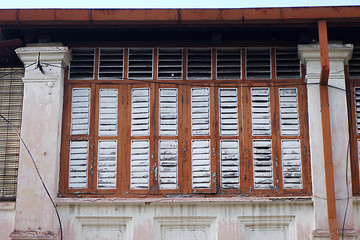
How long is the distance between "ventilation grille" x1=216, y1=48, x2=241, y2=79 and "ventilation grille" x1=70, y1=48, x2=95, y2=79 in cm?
216

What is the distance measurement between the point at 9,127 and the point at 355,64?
6003mm

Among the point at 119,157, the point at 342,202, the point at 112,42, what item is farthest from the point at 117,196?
the point at 342,202

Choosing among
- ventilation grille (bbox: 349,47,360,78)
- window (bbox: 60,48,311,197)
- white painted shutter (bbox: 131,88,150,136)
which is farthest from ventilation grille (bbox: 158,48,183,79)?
ventilation grille (bbox: 349,47,360,78)

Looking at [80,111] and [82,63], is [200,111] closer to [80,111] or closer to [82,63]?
[80,111]

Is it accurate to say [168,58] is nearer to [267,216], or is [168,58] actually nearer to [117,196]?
[117,196]

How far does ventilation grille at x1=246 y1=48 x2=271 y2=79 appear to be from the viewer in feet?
31.8

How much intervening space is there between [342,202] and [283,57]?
262 centimetres

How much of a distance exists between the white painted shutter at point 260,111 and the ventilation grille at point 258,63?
11.0 inches

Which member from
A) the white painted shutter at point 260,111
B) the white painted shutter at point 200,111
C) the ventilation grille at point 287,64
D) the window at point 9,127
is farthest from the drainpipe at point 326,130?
the window at point 9,127

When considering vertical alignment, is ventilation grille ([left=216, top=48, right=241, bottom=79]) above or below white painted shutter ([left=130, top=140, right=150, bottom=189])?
above

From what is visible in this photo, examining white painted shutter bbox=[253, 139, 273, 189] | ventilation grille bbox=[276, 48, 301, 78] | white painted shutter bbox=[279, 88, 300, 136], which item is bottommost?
white painted shutter bbox=[253, 139, 273, 189]

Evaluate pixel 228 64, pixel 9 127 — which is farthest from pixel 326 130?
pixel 9 127

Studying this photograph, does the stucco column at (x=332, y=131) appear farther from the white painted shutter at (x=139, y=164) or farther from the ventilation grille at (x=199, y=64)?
the white painted shutter at (x=139, y=164)

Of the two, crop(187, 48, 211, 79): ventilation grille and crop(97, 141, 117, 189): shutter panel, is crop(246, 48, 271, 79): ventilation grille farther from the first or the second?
crop(97, 141, 117, 189): shutter panel
